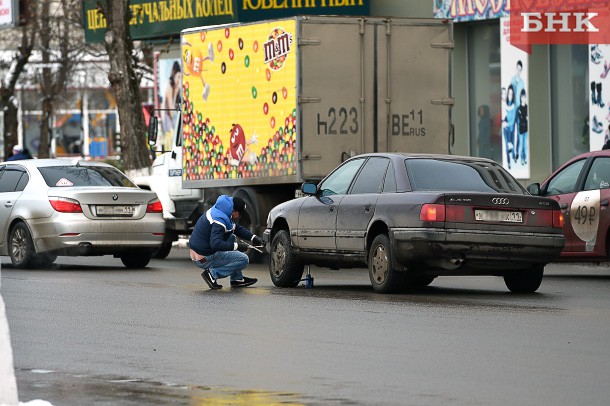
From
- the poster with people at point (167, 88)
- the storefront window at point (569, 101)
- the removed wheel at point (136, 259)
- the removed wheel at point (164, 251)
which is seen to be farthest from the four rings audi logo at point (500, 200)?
the poster with people at point (167, 88)

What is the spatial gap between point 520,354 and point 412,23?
39.0 feet

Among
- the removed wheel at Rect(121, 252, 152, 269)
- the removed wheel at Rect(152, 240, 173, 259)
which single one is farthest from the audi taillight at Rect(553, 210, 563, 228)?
the removed wheel at Rect(152, 240, 173, 259)

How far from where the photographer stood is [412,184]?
15.9 m

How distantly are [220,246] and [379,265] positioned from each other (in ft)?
6.56

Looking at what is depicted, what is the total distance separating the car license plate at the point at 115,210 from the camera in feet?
70.1

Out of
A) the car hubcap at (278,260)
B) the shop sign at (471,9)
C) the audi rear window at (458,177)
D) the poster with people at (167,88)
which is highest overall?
the shop sign at (471,9)

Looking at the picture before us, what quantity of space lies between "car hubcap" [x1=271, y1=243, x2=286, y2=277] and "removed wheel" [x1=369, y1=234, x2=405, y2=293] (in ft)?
5.40

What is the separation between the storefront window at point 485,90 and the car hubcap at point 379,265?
16.4 m

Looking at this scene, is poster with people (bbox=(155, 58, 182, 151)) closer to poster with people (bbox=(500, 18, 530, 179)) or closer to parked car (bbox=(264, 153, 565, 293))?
poster with people (bbox=(500, 18, 530, 179))

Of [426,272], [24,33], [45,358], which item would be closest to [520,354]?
[45,358]

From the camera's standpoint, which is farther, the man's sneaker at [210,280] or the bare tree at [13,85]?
the bare tree at [13,85]

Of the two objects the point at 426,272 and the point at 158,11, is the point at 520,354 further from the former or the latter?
the point at 158,11

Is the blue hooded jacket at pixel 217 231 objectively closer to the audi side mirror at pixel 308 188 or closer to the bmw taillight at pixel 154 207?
the audi side mirror at pixel 308 188

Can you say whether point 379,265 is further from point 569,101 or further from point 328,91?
point 569,101
